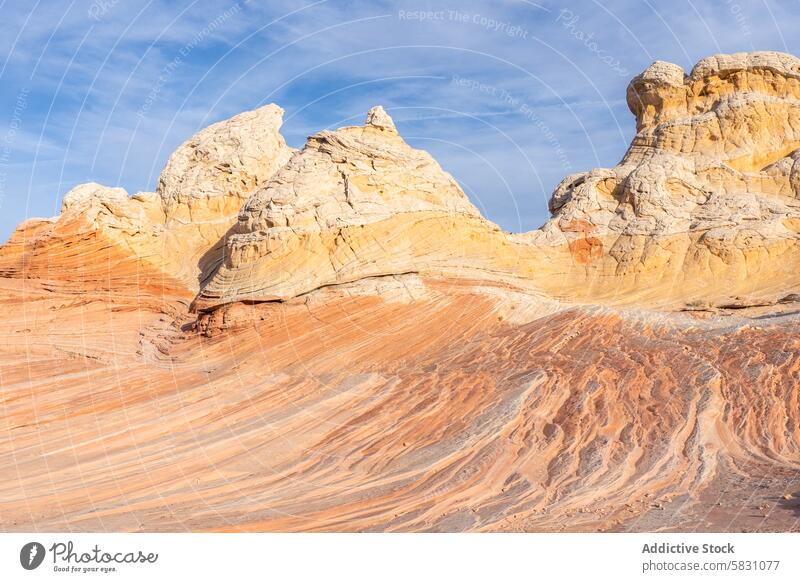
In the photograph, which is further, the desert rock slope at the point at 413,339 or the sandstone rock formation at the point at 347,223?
the sandstone rock formation at the point at 347,223

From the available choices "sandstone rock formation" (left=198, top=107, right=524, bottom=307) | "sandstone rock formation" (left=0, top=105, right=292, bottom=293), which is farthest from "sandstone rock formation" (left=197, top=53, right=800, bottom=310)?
"sandstone rock formation" (left=0, top=105, right=292, bottom=293)

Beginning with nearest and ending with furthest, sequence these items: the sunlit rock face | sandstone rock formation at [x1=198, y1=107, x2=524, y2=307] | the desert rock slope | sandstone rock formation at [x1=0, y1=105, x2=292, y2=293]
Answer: the desert rock slope
sandstone rock formation at [x1=198, y1=107, x2=524, y2=307]
the sunlit rock face
sandstone rock formation at [x1=0, y1=105, x2=292, y2=293]

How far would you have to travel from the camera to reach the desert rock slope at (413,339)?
11.6 metres

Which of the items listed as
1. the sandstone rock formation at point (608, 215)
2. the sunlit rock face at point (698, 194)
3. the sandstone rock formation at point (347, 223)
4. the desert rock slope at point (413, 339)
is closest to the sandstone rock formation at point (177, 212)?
the desert rock slope at point (413, 339)

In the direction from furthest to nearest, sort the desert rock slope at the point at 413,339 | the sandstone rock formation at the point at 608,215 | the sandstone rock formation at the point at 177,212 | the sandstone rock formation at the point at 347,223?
the sandstone rock formation at the point at 177,212 → the sandstone rock formation at the point at 608,215 → the sandstone rock formation at the point at 347,223 → the desert rock slope at the point at 413,339

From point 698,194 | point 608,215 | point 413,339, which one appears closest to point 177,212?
point 413,339

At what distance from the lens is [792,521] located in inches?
376

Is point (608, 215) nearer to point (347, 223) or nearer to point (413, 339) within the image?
point (347, 223)

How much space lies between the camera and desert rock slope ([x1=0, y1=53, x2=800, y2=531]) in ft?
37.9

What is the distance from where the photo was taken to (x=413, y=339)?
57.9 feet

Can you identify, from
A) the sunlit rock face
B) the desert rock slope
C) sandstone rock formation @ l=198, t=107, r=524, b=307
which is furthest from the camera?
the sunlit rock face

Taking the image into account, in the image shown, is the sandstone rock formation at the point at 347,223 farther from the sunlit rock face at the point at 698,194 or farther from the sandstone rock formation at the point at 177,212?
the sunlit rock face at the point at 698,194

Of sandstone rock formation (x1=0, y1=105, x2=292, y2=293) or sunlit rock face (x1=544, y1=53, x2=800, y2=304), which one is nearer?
sunlit rock face (x1=544, y1=53, x2=800, y2=304)

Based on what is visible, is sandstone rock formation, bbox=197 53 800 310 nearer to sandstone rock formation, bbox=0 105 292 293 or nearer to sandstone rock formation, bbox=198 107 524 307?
sandstone rock formation, bbox=198 107 524 307
